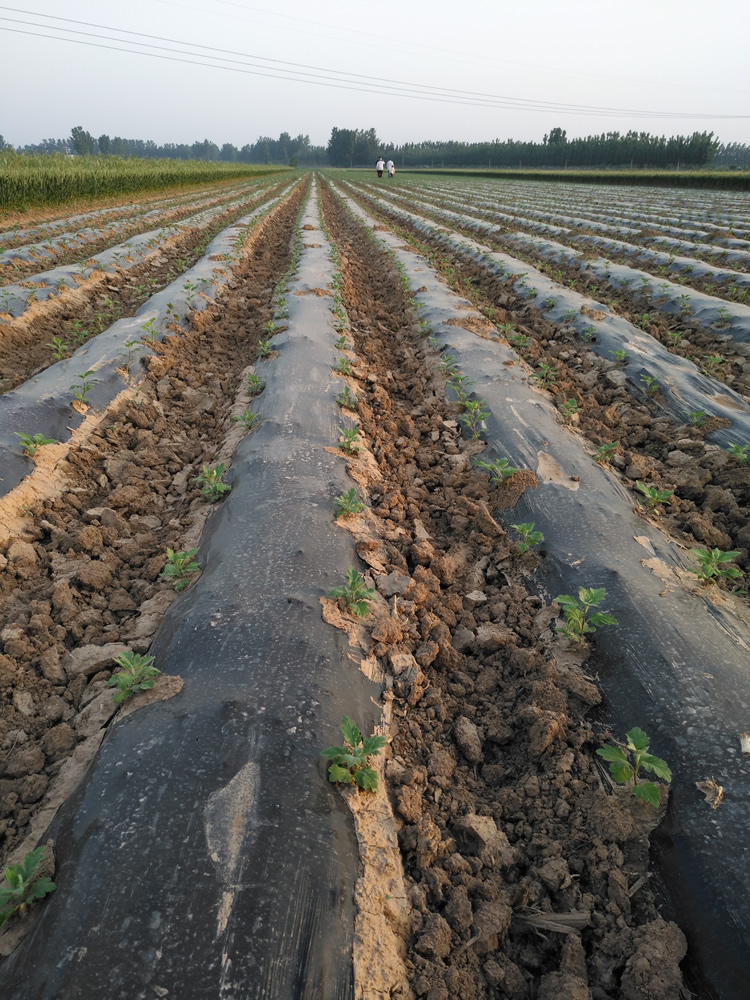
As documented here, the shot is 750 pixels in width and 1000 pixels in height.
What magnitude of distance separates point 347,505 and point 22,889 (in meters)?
2.34

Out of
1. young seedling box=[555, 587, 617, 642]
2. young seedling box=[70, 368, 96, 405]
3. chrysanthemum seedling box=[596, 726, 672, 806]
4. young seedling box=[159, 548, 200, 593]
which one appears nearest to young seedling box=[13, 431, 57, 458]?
young seedling box=[70, 368, 96, 405]

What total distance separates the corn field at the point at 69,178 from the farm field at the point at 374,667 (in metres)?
13.5

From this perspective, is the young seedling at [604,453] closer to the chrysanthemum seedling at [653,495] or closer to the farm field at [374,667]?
the farm field at [374,667]

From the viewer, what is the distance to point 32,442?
3881mm

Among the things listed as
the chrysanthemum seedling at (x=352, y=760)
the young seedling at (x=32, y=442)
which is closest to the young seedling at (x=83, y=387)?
the young seedling at (x=32, y=442)

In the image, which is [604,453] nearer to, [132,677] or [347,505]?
[347,505]

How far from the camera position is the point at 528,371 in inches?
221

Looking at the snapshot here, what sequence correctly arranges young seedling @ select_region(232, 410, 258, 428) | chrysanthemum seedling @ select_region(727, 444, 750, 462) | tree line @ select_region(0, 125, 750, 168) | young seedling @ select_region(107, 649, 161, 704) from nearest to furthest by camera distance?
young seedling @ select_region(107, 649, 161, 704) → chrysanthemum seedling @ select_region(727, 444, 750, 462) → young seedling @ select_region(232, 410, 258, 428) → tree line @ select_region(0, 125, 750, 168)

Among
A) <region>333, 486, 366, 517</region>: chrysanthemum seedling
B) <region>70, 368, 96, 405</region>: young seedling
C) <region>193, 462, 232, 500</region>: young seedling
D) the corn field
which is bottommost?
<region>193, 462, 232, 500</region>: young seedling

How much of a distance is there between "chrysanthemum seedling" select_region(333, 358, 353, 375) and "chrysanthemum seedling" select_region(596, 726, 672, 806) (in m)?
4.32

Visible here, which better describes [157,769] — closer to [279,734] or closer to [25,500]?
[279,734]

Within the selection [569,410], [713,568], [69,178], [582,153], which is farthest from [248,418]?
[582,153]

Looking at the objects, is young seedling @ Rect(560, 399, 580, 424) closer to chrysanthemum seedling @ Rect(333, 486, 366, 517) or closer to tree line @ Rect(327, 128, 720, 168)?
chrysanthemum seedling @ Rect(333, 486, 366, 517)

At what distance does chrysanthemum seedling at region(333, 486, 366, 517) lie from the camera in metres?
3.35
